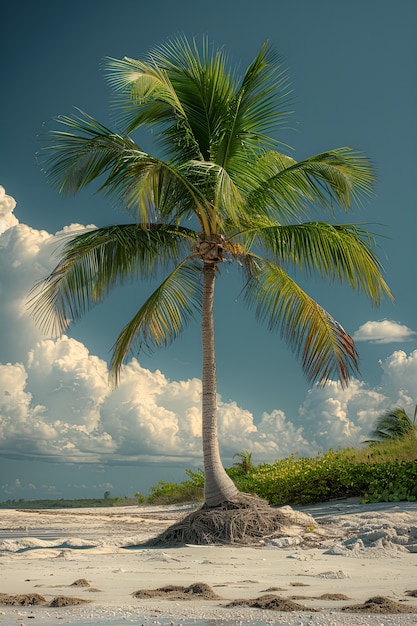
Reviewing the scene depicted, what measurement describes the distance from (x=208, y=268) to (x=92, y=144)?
2.64 metres

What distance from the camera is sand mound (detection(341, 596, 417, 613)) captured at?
189 inches

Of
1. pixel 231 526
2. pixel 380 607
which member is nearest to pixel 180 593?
pixel 380 607

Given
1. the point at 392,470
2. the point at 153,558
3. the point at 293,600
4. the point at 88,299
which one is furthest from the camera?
the point at 392,470

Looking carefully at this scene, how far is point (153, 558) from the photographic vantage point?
8250 mm

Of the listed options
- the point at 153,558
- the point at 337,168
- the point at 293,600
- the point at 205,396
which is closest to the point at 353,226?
the point at 337,168

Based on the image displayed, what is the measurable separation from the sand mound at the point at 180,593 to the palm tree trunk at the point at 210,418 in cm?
488

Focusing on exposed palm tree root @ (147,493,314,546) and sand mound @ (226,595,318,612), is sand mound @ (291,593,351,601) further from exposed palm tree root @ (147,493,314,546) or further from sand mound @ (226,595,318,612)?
exposed palm tree root @ (147,493,314,546)

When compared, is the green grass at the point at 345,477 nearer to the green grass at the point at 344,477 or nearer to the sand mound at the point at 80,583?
the green grass at the point at 344,477

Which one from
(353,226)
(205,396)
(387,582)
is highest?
(353,226)

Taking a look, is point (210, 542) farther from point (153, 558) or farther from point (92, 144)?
point (92, 144)

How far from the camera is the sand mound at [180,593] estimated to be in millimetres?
5406

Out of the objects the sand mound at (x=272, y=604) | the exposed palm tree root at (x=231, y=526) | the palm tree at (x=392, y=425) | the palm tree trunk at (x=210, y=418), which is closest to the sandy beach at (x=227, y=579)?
the sand mound at (x=272, y=604)

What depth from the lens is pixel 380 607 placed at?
4863 millimetres

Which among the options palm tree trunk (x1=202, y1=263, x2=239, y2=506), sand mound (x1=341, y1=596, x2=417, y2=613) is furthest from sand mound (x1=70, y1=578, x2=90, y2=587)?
palm tree trunk (x1=202, y1=263, x2=239, y2=506)
